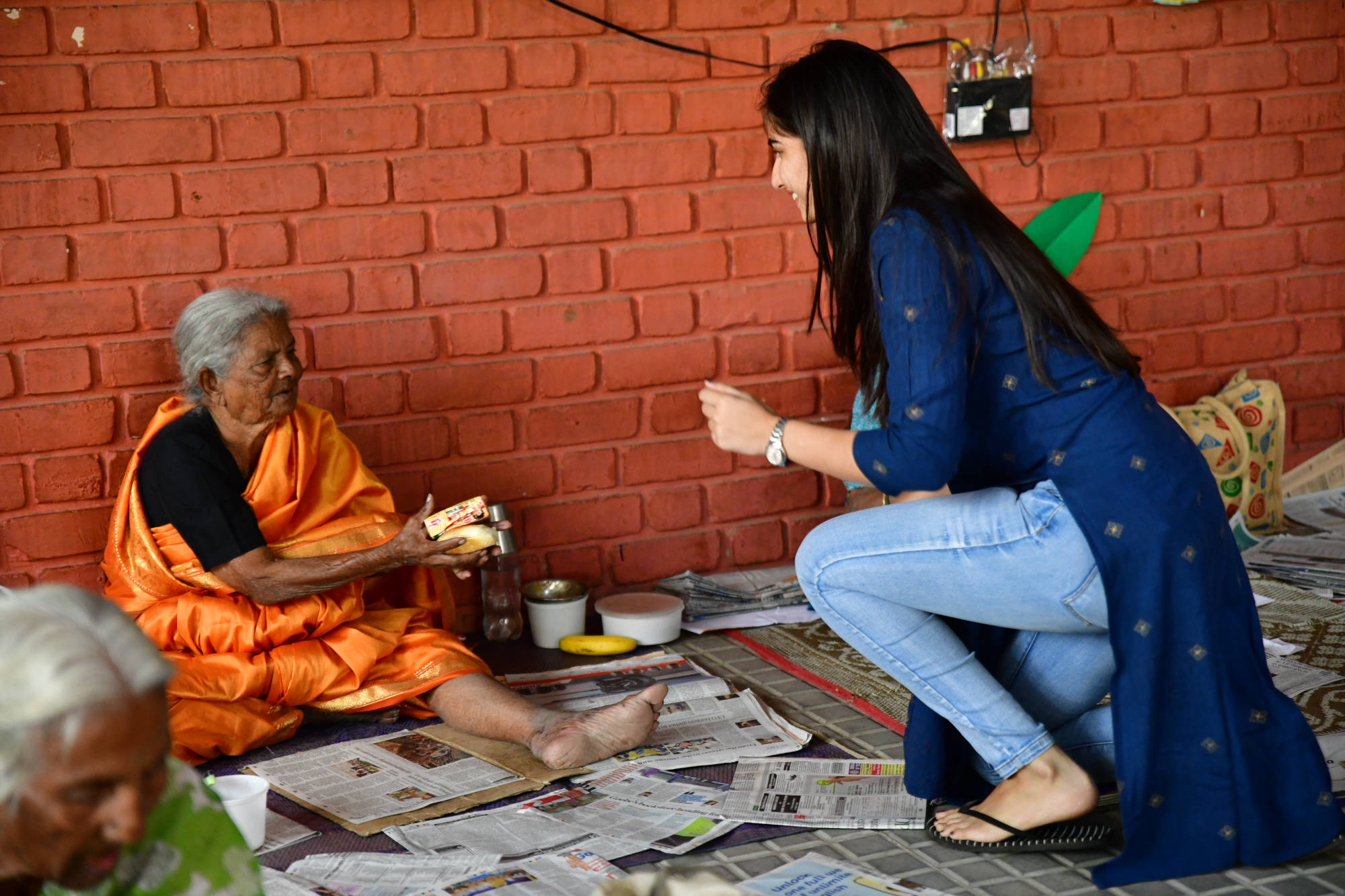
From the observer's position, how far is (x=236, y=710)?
2.67 m

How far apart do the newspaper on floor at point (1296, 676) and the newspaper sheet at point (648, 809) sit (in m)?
1.25

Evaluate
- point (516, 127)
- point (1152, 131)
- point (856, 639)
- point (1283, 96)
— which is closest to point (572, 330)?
point (516, 127)

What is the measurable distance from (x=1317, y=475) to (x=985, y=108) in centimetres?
170

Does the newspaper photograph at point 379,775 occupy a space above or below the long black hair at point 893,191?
below

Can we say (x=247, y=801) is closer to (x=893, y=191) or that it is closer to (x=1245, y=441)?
(x=893, y=191)

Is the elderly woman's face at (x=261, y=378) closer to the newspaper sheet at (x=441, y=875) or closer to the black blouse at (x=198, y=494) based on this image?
the black blouse at (x=198, y=494)

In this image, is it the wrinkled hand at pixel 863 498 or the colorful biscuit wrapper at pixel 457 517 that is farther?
the wrinkled hand at pixel 863 498

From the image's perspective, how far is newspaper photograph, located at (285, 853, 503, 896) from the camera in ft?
6.59

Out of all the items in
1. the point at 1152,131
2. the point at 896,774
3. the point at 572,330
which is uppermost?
the point at 1152,131

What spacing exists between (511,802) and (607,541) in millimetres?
1284

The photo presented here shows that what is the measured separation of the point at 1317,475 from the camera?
4.21m

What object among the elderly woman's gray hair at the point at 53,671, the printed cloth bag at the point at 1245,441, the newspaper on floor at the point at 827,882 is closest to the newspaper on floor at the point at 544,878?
the newspaper on floor at the point at 827,882

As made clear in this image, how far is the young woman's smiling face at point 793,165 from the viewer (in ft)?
6.86

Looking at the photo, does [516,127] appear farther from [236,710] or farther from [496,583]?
[236,710]
